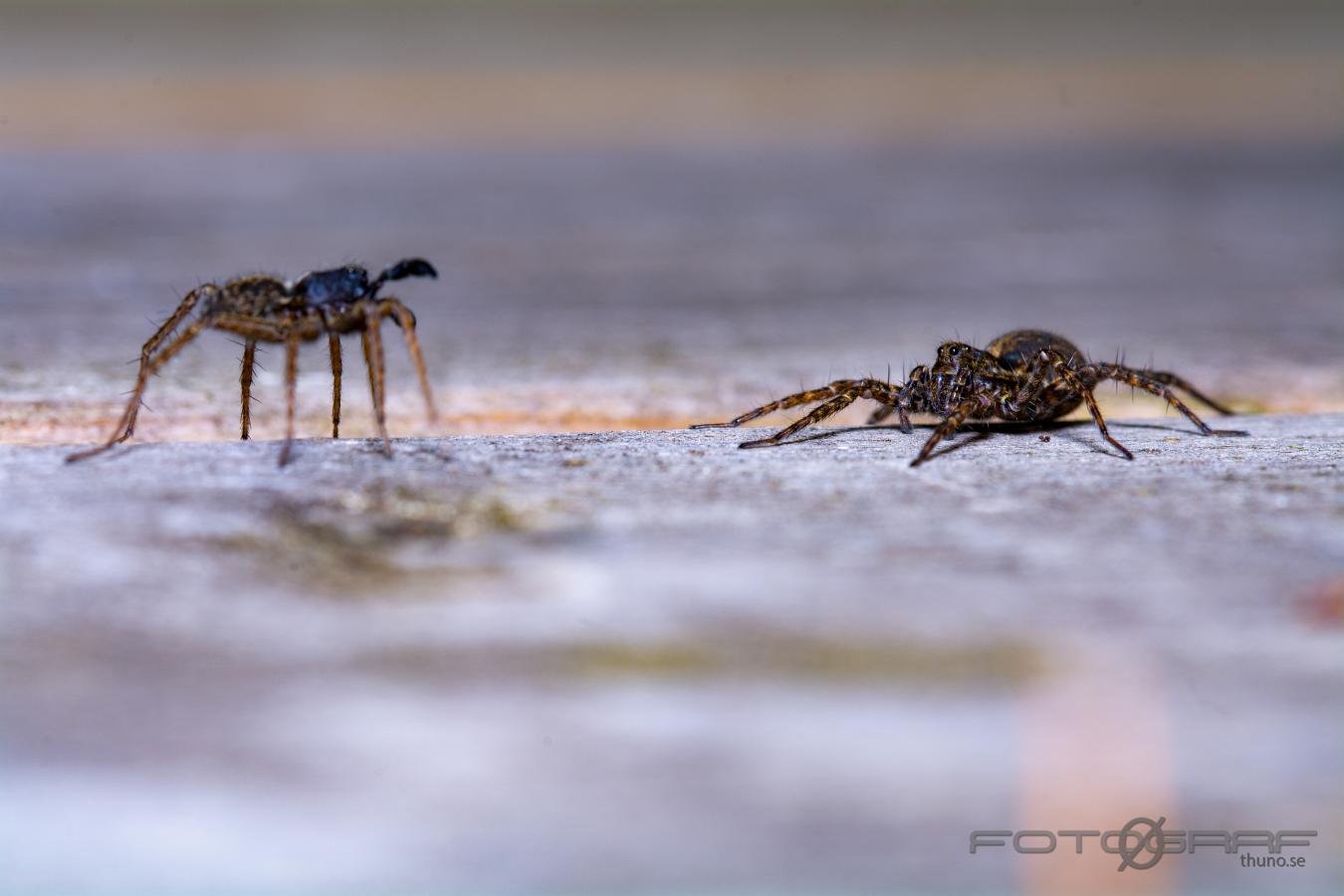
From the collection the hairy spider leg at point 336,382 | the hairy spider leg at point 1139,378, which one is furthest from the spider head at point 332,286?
the hairy spider leg at point 1139,378

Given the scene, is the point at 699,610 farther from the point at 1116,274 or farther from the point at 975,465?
the point at 1116,274

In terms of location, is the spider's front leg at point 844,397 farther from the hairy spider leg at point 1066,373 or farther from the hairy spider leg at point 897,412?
the hairy spider leg at point 1066,373

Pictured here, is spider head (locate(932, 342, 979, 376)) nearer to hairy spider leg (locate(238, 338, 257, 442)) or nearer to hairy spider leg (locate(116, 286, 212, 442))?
hairy spider leg (locate(238, 338, 257, 442))

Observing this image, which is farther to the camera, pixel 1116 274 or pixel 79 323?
pixel 1116 274

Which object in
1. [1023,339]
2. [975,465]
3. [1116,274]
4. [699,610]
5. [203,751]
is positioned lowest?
[203,751]

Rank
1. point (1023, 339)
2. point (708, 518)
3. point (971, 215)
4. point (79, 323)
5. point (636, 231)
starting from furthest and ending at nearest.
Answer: point (971, 215)
point (636, 231)
point (79, 323)
point (1023, 339)
point (708, 518)

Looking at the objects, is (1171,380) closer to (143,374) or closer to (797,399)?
(797,399)

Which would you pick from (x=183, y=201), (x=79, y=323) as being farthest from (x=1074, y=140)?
(x=79, y=323)
